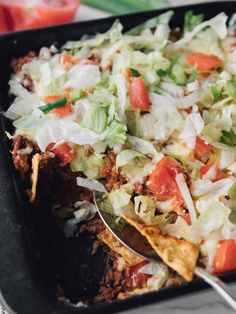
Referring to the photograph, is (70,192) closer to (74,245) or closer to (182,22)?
(74,245)

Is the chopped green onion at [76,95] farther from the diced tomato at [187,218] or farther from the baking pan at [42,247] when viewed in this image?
the diced tomato at [187,218]

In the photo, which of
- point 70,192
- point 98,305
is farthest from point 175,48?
point 98,305

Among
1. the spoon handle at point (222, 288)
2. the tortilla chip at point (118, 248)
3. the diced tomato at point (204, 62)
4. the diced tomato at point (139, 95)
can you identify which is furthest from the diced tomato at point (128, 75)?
the spoon handle at point (222, 288)

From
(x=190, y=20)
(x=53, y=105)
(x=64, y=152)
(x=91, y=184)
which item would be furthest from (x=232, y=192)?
(x=190, y=20)

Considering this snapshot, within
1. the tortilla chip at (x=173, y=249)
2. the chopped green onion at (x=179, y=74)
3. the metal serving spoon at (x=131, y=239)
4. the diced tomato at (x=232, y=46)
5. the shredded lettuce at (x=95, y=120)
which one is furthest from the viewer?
the diced tomato at (x=232, y=46)

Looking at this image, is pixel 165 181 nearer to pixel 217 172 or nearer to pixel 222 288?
pixel 217 172

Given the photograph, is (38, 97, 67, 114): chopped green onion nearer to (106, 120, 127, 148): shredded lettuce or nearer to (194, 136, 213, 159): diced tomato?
(106, 120, 127, 148): shredded lettuce

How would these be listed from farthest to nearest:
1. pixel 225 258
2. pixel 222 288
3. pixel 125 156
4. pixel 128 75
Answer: pixel 128 75 → pixel 125 156 → pixel 225 258 → pixel 222 288
